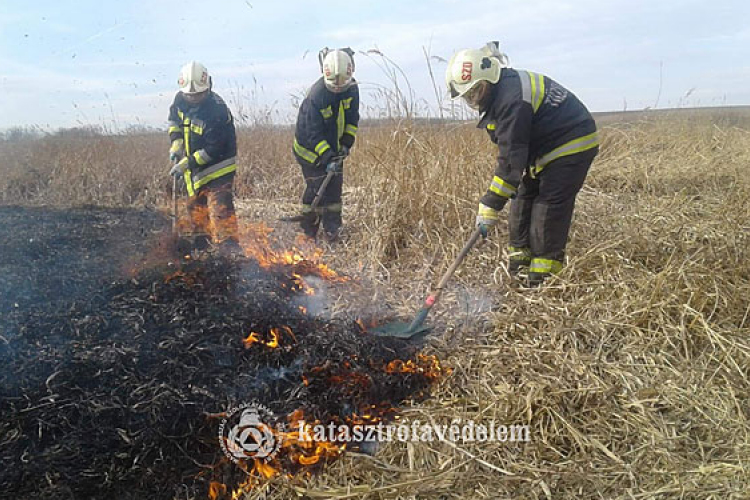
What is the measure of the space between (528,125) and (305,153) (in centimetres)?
276

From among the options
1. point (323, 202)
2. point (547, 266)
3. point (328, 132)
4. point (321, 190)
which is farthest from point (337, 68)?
point (547, 266)

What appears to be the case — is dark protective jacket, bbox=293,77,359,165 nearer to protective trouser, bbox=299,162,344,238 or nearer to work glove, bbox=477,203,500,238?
protective trouser, bbox=299,162,344,238

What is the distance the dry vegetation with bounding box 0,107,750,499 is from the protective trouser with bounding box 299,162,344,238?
0.25m

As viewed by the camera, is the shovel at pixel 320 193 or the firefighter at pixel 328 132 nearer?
the firefighter at pixel 328 132

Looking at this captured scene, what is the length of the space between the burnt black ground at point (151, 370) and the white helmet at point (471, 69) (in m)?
1.87

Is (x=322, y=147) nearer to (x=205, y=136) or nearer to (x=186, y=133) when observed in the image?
(x=205, y=136)

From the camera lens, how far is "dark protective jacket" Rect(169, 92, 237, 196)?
5043mm

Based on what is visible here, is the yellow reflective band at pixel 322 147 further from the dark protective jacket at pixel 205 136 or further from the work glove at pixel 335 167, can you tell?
the dark protective jacket at pixel 205 136

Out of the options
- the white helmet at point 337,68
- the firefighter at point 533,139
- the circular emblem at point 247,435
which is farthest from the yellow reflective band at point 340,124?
the circular emblem at point 247,435

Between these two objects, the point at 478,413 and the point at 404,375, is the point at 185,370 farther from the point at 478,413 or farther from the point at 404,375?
the point at 478,413

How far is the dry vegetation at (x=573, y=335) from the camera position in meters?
2.13

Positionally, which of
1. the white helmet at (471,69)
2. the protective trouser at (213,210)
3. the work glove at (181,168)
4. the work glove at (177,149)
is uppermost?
the white helmet at (471,69)

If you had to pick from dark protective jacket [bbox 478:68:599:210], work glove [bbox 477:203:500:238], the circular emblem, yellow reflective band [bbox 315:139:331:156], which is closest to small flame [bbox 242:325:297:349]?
the circular emblem

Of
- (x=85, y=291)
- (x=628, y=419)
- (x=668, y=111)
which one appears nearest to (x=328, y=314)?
(x=85, y=291)
